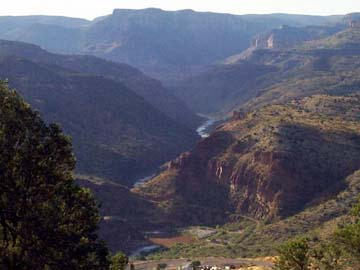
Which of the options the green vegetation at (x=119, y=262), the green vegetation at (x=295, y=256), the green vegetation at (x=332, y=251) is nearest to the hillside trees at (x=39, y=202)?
the green vegetation at (x=119, y=262)

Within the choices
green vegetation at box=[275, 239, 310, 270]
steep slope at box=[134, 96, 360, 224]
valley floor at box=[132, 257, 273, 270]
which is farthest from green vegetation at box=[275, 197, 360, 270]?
steep slope at box=[134, 96, 360, 224]

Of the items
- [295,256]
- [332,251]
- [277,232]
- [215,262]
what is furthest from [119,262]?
[277,232]

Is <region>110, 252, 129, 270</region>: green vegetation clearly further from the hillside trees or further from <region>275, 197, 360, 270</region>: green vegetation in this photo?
<region>275, 197, 360, 270</region>: green vegetation

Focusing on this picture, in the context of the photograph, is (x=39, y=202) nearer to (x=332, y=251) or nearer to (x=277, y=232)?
(x=332, y=251)

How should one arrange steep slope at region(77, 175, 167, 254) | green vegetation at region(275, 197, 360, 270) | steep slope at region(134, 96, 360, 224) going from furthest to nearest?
steep slope at region(77, 175, 167, 254) → steep slope at region(134, 96, 360, 224) → green vegetation at region(275, 197, 360, 270)

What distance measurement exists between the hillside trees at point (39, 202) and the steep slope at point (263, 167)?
285 ft

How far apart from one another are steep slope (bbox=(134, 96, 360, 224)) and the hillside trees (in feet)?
285

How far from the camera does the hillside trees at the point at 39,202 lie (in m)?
30.3

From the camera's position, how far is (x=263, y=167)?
421 feet

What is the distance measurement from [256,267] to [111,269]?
4651 centimetres

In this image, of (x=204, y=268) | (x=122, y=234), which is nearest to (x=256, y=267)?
(x=204, y=268)

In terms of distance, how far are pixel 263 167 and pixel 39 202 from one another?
100m

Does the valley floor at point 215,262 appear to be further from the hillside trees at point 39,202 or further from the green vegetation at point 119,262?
the hillside trees at point 39,202

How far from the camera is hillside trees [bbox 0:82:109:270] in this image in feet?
99.6
